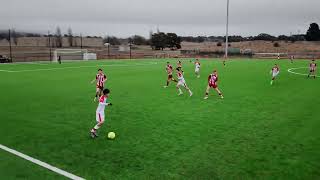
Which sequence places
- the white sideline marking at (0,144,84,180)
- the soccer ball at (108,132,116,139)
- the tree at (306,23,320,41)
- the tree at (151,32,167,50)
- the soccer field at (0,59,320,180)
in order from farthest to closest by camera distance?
the tree at (306,23,320,41)
the tree at (151,32,167,50)
the soccer ball at (108,132,116,139)
the soccer field at (0,59,320,180)
the white sideline marking at (0,144,84,180)

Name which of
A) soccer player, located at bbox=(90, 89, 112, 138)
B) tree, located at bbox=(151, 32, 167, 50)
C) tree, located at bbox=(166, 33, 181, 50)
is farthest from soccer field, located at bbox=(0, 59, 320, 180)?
tree, located at bbox=(166, 33, 181, 50)

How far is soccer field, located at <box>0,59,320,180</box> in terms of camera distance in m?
10.4

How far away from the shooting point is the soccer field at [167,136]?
10.4 metres

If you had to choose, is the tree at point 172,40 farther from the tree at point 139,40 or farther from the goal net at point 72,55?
the goal net at point 72,55

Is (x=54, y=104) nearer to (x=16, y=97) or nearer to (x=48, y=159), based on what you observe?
(x=16, y=97)

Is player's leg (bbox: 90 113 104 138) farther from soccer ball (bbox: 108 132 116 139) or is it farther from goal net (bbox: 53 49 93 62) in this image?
goal net (bbox: 53 49 93 62)

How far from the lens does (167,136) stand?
1399 cm

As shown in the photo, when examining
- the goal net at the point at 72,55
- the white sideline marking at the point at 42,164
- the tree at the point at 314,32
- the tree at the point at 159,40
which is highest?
the tree at the point at 314,32

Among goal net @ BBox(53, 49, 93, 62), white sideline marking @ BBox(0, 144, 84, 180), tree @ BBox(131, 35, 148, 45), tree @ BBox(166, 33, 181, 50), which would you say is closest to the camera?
white sideline marking @ BBox(0, 144, 84, 180)

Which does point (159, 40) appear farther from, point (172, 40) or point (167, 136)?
point (167, 136)

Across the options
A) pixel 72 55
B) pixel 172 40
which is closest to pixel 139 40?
pixel 172 40

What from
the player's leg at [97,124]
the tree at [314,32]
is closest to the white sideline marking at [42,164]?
the player's leg at [97,124]

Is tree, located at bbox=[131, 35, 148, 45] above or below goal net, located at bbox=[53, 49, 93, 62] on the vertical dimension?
above

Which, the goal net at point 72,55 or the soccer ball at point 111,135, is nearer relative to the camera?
the soccer ball at point 111,135
